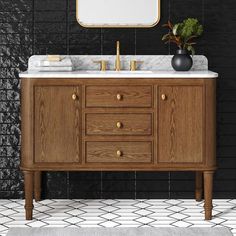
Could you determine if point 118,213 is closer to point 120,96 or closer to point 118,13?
point 120,96

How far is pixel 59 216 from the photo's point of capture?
4.80m

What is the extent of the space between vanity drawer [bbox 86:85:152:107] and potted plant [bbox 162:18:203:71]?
427 millimetres

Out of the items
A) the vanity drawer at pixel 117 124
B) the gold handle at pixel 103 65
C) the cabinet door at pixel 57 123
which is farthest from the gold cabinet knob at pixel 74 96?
the gold handle at pixel 103 65

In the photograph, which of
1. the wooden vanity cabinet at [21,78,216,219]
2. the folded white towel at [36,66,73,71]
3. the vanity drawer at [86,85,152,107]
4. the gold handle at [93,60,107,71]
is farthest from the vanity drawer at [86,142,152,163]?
the gold handle at [93,60,107,71]

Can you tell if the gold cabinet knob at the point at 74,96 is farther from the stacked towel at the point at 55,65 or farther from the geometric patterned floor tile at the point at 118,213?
the geometric patterned floor tile at the point at 118,213

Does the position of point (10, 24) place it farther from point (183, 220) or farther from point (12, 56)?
point (183, 220)

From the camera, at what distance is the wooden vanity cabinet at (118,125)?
15.4ft

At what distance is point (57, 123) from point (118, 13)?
101cm

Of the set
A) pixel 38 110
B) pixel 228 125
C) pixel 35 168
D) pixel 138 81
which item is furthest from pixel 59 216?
pixel 228 125

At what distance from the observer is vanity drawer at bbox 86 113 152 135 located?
473 centimetres

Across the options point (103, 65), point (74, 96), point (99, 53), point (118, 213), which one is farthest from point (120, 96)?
point (118, 213)

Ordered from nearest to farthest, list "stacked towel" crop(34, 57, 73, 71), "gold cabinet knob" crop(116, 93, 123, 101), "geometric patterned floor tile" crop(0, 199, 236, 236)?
"geometric patterned floor tile" crop(0, 199, 236, 236), "gold cabinet knob" crop(116, 93, 123, 101), "stacked towel" crop(34, 57, 73, 71)

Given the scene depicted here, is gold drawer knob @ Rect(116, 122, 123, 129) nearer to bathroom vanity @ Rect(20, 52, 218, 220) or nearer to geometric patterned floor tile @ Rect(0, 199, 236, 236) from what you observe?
bathroom vanity @ Rect(20, 52, 218, 220)

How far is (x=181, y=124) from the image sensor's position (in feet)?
15.5
